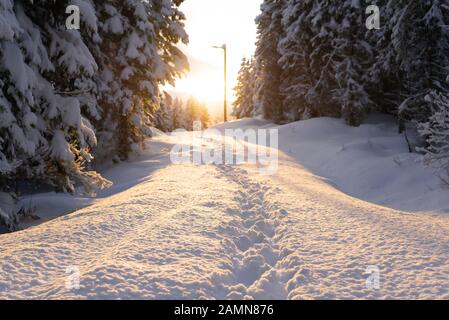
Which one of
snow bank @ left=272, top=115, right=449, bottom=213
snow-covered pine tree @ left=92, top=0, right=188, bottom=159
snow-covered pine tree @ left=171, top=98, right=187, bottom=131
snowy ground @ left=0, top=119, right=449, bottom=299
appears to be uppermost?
snow-covered pine tree @ left=171, top=98, right=187, bottom=131

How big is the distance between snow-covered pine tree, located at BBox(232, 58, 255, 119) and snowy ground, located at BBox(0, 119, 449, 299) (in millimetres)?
41581

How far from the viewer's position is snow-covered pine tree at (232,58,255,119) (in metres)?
50.3

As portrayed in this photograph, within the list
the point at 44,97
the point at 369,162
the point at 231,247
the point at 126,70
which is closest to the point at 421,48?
the point at 369,162

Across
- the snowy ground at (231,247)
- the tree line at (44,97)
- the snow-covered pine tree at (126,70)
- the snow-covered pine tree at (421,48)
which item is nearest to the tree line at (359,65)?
the snow-covered pine tree at (421,48)

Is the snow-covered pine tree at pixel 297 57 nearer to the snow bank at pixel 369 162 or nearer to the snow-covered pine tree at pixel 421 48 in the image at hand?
the snow bank at pixel 369 162

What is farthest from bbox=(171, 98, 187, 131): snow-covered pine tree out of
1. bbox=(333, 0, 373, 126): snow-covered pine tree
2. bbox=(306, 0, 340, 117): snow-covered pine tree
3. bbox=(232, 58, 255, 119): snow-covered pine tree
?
bbox=(333, 0, 373, 126): snow-covered pine tree

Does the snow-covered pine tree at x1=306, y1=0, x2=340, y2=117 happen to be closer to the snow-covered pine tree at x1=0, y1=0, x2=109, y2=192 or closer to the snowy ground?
the snowy ground

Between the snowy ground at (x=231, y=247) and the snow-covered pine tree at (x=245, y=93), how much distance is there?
1637 inches

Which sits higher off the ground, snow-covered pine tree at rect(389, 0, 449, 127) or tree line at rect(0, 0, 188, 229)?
snow-covered pine tree at rect(389, 0, 449, 127)

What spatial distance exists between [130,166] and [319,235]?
9578 millimetres

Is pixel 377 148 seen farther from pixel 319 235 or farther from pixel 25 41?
pixel 25 41

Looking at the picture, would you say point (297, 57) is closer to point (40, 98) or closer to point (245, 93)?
point (40, 98)
